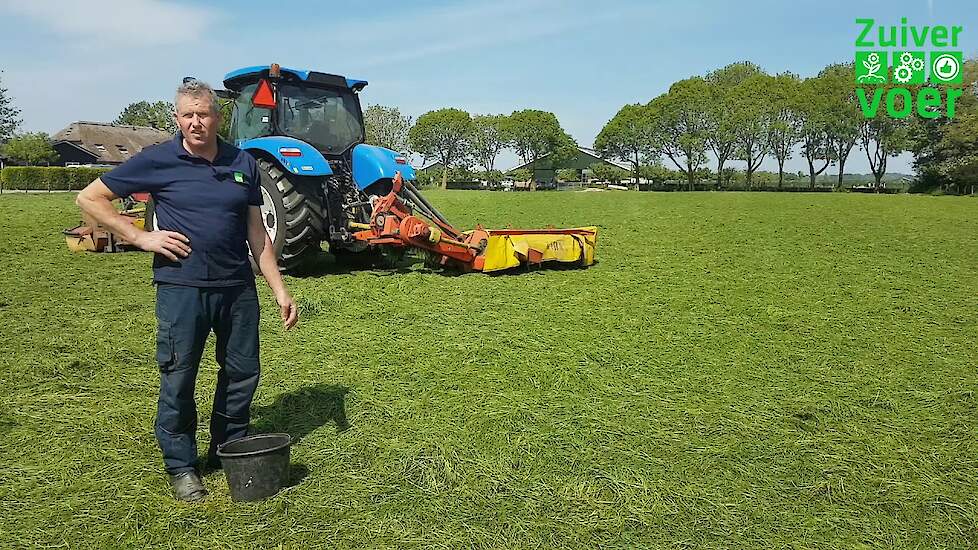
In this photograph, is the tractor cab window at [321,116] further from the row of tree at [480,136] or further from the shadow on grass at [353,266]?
the row of tree at [480,136]

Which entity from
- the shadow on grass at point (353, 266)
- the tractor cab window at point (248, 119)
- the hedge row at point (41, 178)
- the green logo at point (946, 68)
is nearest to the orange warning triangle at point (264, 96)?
the tractor cab window at point (248, 119)

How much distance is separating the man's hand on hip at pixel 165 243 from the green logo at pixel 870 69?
170 ft

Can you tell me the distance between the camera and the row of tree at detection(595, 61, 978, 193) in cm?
5012

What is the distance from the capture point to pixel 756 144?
54062 millimetres

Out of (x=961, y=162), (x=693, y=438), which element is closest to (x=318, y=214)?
(x=693, y=438)

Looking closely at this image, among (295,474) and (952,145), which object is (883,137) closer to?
(952,145)

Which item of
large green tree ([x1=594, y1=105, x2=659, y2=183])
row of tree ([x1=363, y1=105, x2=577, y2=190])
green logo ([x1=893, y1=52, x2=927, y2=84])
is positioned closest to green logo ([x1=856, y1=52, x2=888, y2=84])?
green logo ([x1=893, y1=52, x2=927, y2=84])

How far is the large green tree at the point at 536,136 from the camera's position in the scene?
7150 centimetres

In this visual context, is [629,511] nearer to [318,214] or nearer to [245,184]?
[245,184]

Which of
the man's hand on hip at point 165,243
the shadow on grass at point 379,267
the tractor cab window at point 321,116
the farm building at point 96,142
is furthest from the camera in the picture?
the farm building at point 96,142

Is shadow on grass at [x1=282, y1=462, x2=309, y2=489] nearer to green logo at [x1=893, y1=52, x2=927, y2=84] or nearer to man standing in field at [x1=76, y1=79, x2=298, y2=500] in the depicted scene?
man standing in field at [x1=76, y1=79, x2=298, y2=500]

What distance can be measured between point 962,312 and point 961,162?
41943 millimetres

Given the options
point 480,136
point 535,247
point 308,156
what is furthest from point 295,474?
point 480,136

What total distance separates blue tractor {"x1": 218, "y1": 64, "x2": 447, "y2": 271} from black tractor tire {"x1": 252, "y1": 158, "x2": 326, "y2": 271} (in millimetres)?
10
